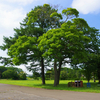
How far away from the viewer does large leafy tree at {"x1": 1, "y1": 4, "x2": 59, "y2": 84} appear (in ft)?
60.2

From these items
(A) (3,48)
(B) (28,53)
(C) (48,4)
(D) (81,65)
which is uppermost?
(C) (48,4)

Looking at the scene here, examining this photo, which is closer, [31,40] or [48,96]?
[48,96]

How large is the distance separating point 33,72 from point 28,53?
7588 mm

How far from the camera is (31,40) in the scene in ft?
62.1

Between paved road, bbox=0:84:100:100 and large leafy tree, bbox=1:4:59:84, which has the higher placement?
large leafy tree, bbox=1:4:59:84

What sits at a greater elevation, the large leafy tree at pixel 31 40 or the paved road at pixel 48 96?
the large leafy tree at pixel 31 40

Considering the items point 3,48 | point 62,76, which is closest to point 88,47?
point 3,48

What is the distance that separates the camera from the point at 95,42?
2458 centimetres

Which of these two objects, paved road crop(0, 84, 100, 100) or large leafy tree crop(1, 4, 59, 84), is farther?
large leafy tree crop(1, 4, 59, 84)

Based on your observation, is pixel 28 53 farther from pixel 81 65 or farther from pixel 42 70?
pixel 81 65

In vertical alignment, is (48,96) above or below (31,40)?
below

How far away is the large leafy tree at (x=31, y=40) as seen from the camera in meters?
18.4

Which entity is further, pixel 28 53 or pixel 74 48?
pixel 28 53

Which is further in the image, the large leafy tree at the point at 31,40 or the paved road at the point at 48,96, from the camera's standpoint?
the large leafy tree at the point at 31,40
